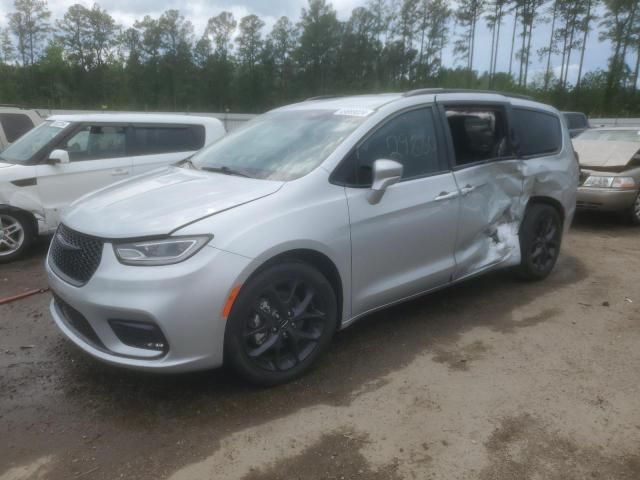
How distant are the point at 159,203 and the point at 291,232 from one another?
79cm

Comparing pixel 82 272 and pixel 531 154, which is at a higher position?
pixel 531 154

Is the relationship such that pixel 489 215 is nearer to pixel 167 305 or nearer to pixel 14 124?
pixel 167 305

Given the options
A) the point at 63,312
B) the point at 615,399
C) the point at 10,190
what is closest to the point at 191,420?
the point at 63,312

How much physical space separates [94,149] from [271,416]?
4832 millimetres

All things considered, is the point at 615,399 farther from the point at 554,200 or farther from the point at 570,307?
the point at 554,200

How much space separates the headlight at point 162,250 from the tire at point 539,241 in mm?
3169

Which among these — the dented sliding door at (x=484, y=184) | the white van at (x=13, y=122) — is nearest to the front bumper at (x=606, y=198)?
the dented sliding door at (x=484, y=184)

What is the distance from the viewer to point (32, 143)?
606 centimetres

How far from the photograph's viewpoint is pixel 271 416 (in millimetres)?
2691

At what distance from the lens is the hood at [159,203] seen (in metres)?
2.65

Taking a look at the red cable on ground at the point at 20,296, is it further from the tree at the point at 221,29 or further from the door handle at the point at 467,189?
the tree at the point at 221,29

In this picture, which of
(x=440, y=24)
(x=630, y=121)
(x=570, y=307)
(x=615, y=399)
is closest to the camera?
(x=615, y=399)

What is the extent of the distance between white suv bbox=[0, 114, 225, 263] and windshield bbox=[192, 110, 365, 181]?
2.64 metres

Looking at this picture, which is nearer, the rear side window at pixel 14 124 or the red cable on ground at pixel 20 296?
the red cable on ground at pixel 20 296
